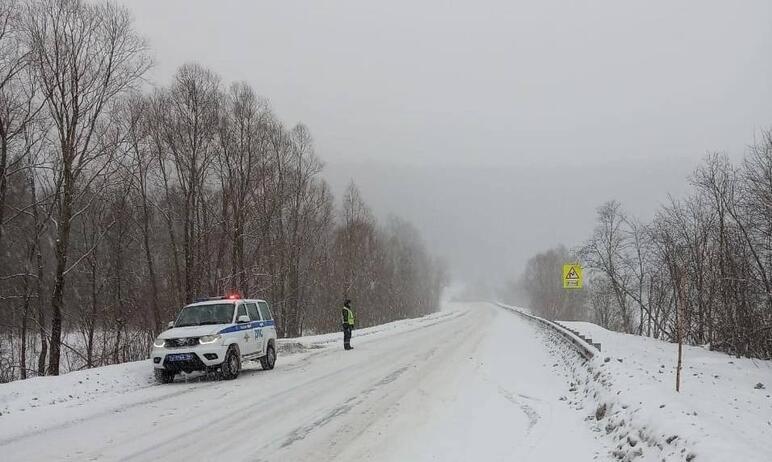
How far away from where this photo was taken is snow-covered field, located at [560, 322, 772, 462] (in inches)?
210

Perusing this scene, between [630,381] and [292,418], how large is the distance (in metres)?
5.97

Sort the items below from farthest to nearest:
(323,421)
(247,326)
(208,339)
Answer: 1. (247,326)
2. (208,339)
3. (323,421)

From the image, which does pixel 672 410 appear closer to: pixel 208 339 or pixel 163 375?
pixel 208 339

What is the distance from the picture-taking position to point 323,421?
8.29 meters

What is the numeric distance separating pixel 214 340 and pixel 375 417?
5782 mm

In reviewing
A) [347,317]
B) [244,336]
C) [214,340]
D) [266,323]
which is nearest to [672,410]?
[214,340]

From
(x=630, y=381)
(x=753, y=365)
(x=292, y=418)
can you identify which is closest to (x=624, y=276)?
(x=753, y=365)

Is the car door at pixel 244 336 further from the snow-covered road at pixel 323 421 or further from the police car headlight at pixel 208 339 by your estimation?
the police car headlight at pixel 208 339

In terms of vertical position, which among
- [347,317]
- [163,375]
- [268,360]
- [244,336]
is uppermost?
[244,336]

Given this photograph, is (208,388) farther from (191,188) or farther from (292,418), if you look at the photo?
(191,188)

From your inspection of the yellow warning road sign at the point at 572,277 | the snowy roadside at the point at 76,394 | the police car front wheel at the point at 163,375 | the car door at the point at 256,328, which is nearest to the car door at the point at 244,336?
the car door at the point at 256,328

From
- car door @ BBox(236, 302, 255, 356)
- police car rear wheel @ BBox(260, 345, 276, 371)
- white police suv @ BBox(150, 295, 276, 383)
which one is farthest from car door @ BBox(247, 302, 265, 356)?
police car rear wheel @ BBox(260, 345, 276, 371)

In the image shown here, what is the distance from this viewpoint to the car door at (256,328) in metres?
15.1

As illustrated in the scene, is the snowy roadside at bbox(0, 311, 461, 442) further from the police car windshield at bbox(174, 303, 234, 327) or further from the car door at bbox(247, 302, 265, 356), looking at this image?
the car door at bbox(247, 302, 265, 356)
